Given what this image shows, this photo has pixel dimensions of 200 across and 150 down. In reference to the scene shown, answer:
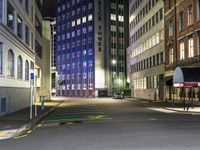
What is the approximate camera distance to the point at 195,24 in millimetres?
44281

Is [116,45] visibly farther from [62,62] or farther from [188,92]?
[188,92]

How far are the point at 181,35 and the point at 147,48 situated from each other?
24.8 metres

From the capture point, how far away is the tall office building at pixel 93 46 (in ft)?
392

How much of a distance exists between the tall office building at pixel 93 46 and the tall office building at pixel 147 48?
26.4 meters

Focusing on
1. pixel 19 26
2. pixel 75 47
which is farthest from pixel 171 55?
pixel 75 47

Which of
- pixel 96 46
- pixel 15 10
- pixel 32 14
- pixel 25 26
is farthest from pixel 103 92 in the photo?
pixel 15 10

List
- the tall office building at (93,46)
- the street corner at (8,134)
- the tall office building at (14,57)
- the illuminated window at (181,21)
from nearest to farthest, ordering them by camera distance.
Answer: the street corner at (8,134)
the tall office building at (14,57)
the illuminated window at (181,21)
the tall office building at (93,46)

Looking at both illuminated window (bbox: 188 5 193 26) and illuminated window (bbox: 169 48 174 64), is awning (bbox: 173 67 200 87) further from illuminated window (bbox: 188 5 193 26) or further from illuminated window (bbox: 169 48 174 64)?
illuminated window (bbox: 169 48 174 64)

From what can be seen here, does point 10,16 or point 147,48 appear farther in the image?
point 147,48

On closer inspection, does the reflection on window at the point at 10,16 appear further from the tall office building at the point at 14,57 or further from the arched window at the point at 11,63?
the arched window at the point at 11,63

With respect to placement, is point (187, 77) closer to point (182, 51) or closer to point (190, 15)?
point (190, 15)

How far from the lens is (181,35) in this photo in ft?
162

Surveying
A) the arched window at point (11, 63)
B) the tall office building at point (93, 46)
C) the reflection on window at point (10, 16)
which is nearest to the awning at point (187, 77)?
the arched window at point (11, 63)

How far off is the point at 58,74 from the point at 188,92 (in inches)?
3890
